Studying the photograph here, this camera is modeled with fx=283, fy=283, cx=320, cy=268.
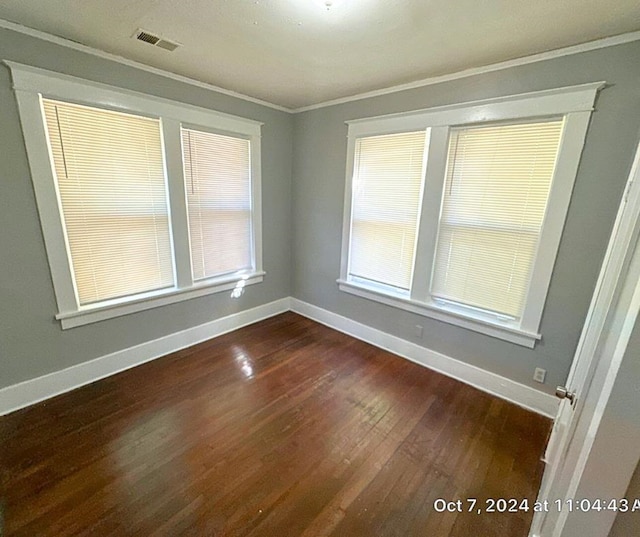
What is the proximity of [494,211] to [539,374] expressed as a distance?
4.17 feet

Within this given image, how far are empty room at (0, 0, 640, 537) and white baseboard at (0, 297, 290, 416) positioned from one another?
0.8 inches

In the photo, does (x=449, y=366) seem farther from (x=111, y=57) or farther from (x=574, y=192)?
(x=111, y=57)

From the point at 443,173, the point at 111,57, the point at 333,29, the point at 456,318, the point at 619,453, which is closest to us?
the point at 619,453

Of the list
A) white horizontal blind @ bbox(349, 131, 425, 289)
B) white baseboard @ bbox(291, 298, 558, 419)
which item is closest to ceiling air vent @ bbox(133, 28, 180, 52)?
white horizontal blind @ bbox(349, 131, 425, 289)

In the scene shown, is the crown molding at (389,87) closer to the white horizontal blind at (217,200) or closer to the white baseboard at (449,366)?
the white horizontal blind at (217,200)

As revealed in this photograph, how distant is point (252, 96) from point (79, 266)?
2208 millimetres

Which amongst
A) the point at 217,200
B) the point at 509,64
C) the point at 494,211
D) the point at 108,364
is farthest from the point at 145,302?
the point at 509,64

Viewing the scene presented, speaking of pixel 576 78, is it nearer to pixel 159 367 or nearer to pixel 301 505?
pixel 301 505

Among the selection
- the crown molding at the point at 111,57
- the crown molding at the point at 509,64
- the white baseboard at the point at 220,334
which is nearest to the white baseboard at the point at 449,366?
the white baseboard at the point at 220,334

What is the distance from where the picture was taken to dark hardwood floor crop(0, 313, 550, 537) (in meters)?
1.39

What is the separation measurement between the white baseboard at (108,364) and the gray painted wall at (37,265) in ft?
0.18

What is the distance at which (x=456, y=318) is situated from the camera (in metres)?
2.45

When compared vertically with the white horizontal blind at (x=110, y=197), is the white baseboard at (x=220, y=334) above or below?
below

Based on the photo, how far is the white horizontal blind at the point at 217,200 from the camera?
2.68 meters
